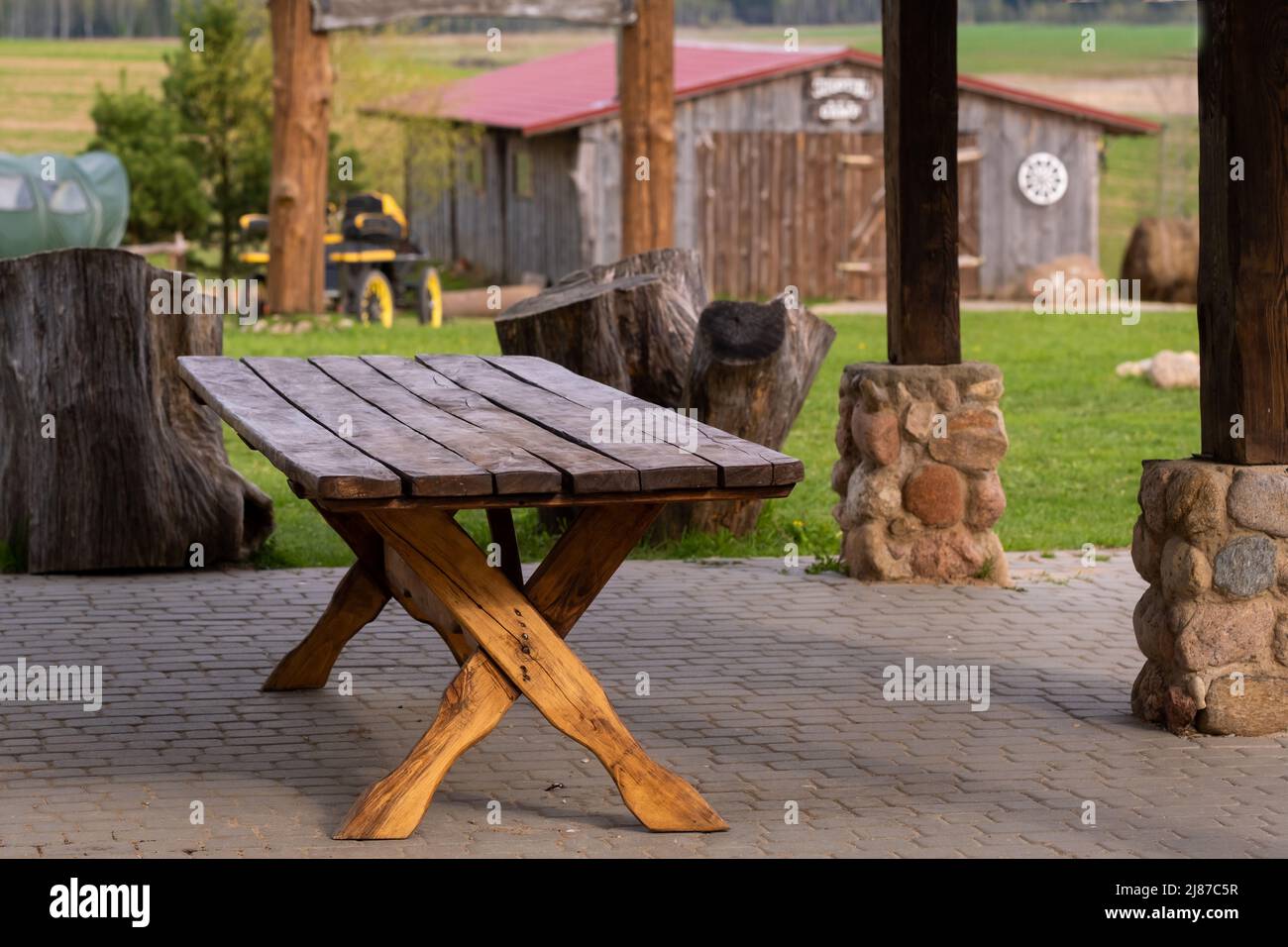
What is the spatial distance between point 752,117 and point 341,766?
19.4 m

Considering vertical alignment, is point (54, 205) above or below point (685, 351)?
above

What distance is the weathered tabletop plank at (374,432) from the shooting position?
14.1ft

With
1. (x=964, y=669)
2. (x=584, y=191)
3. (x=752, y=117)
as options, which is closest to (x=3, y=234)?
(x=584, y=191)

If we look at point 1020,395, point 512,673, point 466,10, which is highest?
point 466,10

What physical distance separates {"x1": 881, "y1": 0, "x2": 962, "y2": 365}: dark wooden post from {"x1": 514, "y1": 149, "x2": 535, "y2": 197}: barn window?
747 inches

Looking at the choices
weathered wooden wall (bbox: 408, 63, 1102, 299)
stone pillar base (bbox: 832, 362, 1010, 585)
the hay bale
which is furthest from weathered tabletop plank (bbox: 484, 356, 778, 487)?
the hay bale

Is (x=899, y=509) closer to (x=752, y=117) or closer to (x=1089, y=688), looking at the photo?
(x=1089, y=688)

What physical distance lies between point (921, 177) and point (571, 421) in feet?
9.27

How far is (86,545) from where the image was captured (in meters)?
7.89

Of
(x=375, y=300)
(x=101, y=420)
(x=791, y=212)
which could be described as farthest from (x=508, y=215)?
(x=101, y=420)

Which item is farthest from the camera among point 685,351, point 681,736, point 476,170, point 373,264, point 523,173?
point 476,170

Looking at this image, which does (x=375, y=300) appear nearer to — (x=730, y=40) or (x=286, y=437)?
(x=286, y=437)

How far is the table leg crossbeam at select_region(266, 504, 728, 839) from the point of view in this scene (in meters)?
4.67

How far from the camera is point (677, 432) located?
502cm
